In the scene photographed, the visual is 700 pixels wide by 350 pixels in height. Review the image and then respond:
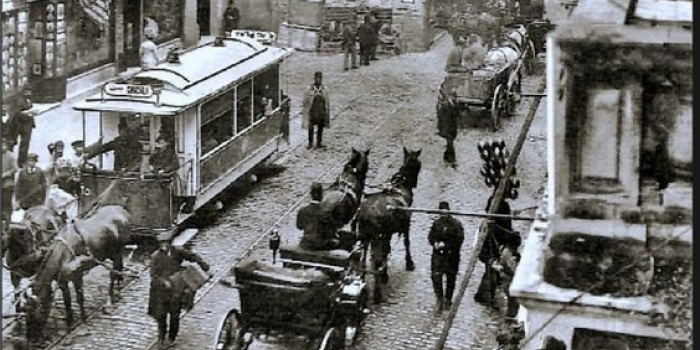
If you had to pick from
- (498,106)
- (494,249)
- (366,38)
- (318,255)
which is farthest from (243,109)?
(494,249)

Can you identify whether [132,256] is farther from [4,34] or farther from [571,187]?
[571,187]

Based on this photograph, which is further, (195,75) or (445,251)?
(195,75)

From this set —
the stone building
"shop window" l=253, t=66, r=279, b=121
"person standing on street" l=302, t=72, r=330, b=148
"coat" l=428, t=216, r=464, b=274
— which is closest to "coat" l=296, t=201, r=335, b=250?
"person standing on street" l=302, t=72, r=330, b=148

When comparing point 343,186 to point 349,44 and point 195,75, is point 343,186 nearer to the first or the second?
point 349,44

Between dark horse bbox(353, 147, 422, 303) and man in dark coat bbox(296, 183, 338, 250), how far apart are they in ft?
0.38

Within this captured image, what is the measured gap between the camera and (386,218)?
521 centimetres

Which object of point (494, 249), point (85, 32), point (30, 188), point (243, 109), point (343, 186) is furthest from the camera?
point (85, 32)

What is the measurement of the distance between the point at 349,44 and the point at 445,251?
94 centimetres

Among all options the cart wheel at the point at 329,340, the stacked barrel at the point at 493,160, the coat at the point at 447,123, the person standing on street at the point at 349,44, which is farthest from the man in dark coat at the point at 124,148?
the stacked barrel at the point at 493,160

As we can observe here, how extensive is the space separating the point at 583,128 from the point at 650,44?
1.21ft

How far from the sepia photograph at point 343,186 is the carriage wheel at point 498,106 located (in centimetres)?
1

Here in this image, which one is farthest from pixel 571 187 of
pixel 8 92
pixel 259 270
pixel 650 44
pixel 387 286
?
pixel 8 92

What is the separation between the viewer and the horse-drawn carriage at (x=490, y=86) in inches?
201

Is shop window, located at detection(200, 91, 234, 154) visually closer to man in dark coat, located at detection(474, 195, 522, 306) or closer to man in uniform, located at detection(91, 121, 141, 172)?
man in uniform, located at detection(91, 121, 141, 172)
